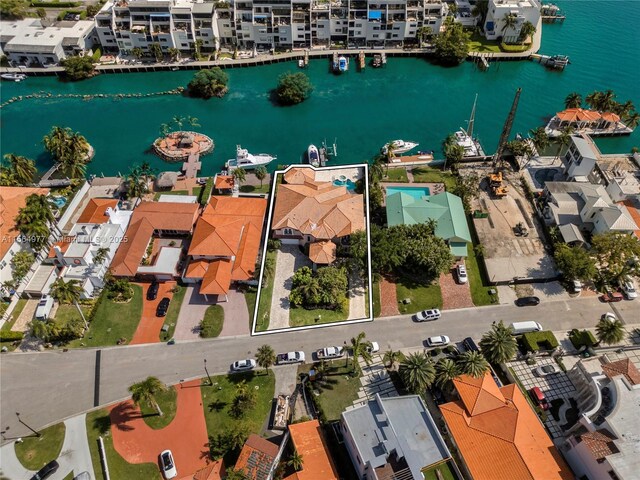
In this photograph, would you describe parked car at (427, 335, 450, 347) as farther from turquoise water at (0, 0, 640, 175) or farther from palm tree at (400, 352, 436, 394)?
turquoise water at (0, 0, 640, 175)

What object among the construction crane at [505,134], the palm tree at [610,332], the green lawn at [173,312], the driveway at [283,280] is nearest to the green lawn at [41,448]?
the green lawn at [173,312]

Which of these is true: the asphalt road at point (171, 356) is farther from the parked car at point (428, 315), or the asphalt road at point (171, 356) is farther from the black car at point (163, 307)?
the black car at point (163, 307)

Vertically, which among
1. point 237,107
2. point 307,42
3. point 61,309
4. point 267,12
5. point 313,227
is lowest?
point 61,309

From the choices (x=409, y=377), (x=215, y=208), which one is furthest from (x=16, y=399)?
(x=409, y=377)

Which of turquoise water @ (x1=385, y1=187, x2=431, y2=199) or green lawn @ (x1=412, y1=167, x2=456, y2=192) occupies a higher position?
green lawn @ (x1=412, y1=167, x2=456, y2=192)

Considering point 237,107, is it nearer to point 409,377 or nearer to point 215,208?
point 215,208

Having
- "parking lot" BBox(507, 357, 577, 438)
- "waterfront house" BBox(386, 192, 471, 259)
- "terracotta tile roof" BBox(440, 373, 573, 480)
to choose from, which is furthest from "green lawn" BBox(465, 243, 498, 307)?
"terracotta tile roof" BBox(440, 373, 573, 480)
